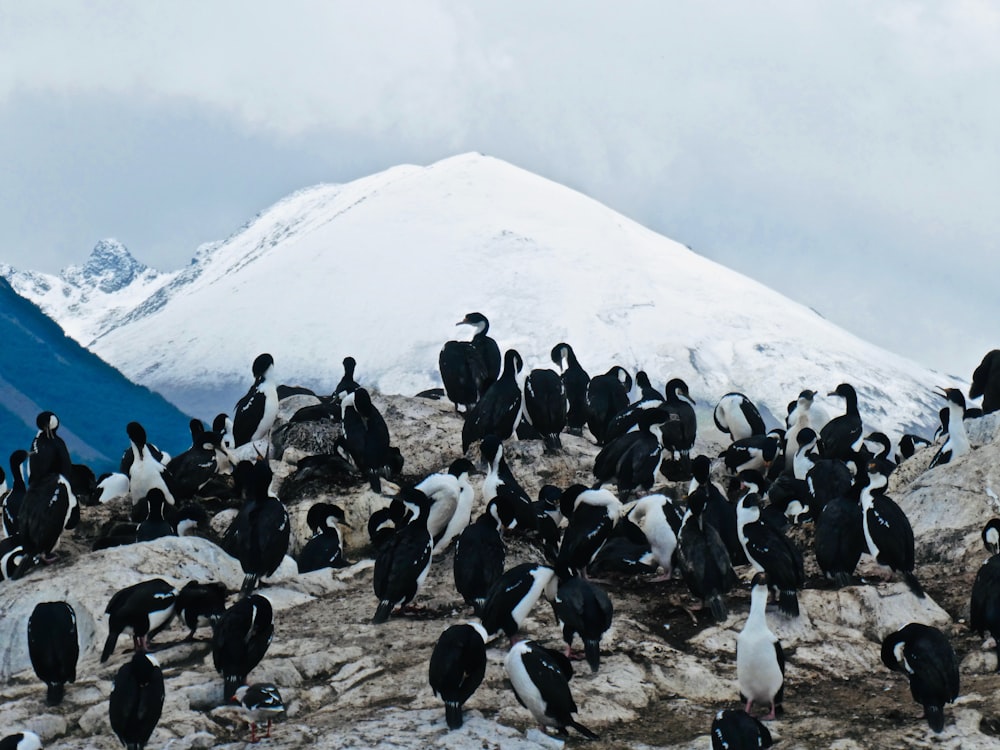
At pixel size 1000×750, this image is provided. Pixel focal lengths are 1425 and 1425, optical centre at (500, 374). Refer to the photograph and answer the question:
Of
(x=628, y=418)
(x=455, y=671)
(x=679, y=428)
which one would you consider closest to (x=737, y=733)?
(x=455, y=671)

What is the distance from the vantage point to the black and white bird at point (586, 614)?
11617 mm

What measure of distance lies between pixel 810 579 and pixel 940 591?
50.8 inches

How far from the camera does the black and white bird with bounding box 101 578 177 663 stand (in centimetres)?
1233

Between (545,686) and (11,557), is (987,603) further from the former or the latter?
(11,557)

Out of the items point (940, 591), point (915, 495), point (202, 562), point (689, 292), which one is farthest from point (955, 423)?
point (689, 292)

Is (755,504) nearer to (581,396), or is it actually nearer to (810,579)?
(810,579)

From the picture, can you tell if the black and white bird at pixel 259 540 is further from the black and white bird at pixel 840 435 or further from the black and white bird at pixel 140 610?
the black and white bird at pixel 840 435

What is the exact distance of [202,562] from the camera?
1485cm

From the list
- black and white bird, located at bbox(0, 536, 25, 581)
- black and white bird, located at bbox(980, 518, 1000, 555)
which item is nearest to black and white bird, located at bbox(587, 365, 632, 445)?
black and white bird, located at bbox(980, 518, 1000, 555)

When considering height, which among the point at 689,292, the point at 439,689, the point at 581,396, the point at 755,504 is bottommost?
the point at 439,689

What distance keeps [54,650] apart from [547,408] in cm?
858

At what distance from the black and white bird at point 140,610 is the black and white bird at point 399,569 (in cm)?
186

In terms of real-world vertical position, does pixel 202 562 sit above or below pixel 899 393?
below

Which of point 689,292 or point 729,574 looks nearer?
point 729,574
